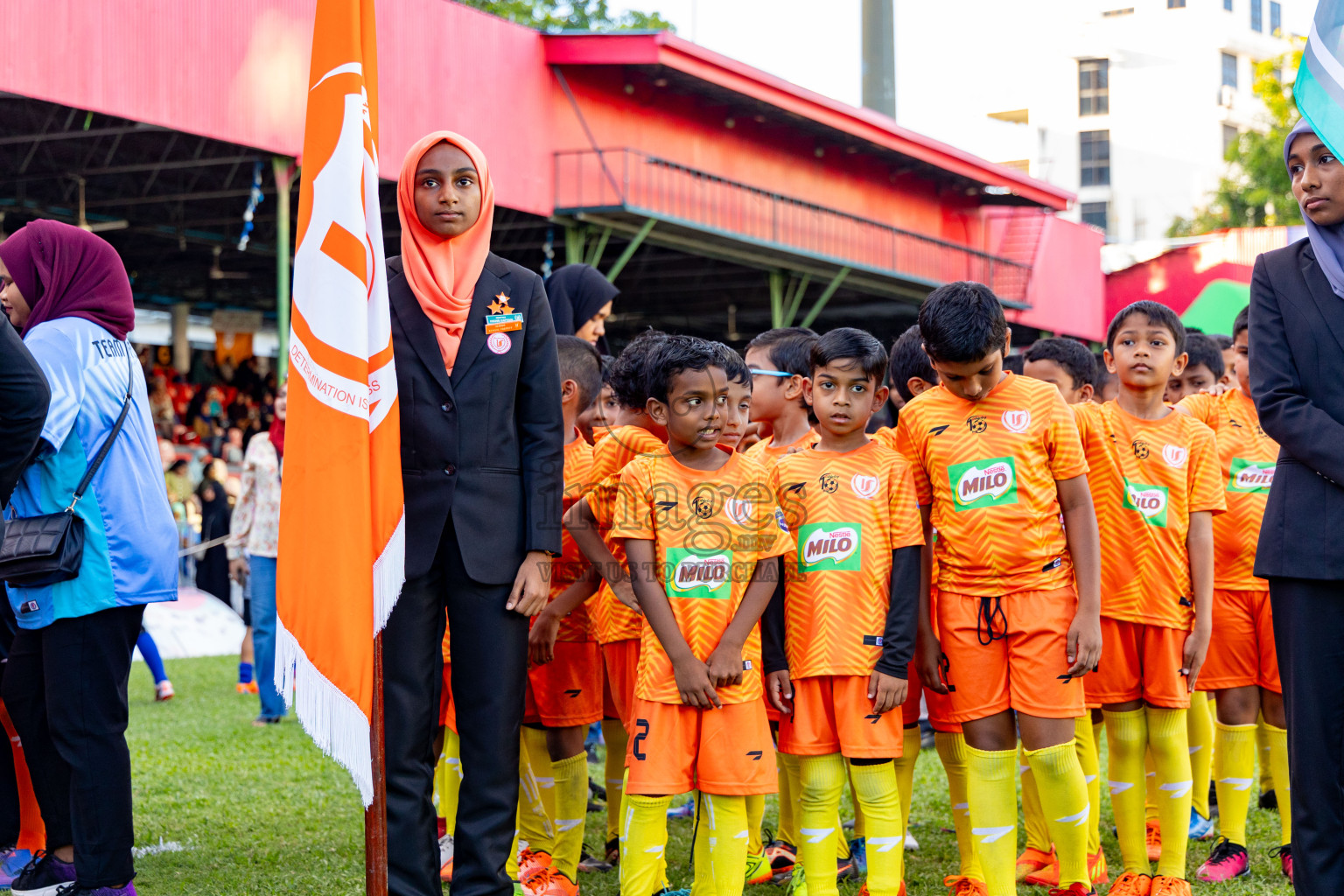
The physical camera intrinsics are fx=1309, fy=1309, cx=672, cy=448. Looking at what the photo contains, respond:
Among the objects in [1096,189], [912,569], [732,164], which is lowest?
[912,569]

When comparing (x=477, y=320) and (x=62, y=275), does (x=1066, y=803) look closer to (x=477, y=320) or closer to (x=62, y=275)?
(x=477, y=320)

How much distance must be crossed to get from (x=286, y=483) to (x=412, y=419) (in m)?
0.38

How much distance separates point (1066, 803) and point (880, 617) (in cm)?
78

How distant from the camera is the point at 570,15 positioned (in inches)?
1633

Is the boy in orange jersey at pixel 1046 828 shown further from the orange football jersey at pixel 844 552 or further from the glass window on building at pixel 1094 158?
the glass window on building at pixel 1094 158

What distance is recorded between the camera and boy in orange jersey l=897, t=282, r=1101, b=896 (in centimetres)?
392

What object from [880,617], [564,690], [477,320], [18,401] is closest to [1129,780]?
[880,617]

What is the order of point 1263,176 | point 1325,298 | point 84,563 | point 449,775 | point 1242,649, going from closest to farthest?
point 1325,298 → point 84,563 → point 449,775 → point 1242,649 → point 1263,176

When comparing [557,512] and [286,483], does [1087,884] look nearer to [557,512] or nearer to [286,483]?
[557,512]

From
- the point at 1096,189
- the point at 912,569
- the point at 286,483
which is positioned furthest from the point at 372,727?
the point at 1096,189

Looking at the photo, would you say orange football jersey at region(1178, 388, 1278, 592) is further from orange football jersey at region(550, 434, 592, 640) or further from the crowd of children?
orange football jersey at region(550, 434, 592, 640)

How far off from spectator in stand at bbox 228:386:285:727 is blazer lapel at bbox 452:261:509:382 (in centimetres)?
504

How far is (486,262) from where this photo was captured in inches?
150

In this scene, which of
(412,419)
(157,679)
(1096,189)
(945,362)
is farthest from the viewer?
(1096,189)
